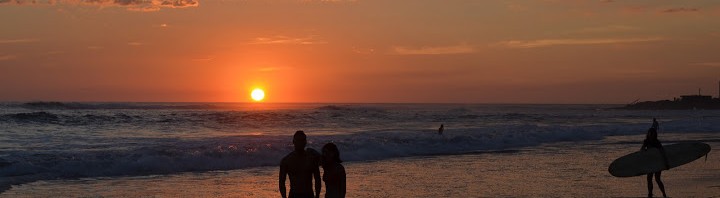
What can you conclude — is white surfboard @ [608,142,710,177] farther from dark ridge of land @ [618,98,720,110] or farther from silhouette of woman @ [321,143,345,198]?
dark ridge of land @ [618,98,720,110]

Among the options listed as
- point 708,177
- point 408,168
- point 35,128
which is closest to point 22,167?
point 408,168

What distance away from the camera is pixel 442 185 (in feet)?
57.7

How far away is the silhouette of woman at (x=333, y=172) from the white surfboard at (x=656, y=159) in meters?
7.71

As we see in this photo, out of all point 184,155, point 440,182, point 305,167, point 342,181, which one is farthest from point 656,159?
point 184,155

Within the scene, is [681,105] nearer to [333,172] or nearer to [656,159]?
[656,159]

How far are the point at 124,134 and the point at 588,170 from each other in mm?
24969

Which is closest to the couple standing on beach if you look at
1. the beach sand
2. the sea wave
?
the beach sand

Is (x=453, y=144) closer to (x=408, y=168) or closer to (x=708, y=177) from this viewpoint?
(x=408, y=168)

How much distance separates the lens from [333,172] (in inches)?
367

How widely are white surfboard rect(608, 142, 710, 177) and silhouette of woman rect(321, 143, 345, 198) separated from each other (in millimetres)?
7710

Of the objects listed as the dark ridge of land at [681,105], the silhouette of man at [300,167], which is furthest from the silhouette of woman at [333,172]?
the dark ridge of land at [681,105]

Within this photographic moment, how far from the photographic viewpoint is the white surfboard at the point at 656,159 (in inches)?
579

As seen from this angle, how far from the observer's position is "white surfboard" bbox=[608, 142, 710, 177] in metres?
14.7

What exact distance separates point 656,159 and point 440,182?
17.0 feet
